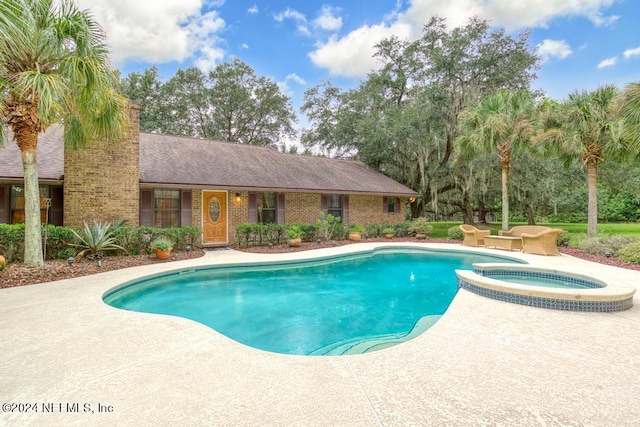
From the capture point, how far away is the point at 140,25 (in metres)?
14.2

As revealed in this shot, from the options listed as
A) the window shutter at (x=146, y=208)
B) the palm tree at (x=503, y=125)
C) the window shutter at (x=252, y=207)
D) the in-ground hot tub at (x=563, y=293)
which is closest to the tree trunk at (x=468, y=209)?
the palm tree at (x=503, y=125)

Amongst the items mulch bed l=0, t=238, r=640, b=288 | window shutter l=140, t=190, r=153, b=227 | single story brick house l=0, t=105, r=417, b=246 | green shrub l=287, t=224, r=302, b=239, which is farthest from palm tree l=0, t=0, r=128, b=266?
green shrub l=287, t=224, r=302, b=239

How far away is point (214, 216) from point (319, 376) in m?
10.3

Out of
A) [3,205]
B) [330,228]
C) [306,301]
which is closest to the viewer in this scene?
[306,301]

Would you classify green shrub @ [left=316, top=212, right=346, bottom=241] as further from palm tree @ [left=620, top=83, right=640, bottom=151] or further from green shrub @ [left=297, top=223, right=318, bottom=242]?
palm tree @ [left=620, top=83, right=640, bottom=151]

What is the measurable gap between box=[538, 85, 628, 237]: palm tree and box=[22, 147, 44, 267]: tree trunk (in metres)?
14.4

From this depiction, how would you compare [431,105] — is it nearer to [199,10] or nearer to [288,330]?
[199,10]

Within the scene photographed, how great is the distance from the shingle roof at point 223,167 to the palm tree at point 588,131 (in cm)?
684

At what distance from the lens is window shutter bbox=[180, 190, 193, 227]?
35.9 feet

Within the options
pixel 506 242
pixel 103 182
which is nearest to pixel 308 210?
pixel 103 182

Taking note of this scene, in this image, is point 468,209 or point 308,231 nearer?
point 308,231

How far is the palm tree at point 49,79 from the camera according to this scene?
5.91 meters

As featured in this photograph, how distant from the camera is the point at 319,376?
250cm

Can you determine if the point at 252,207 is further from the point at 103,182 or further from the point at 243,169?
the point at 103,182
